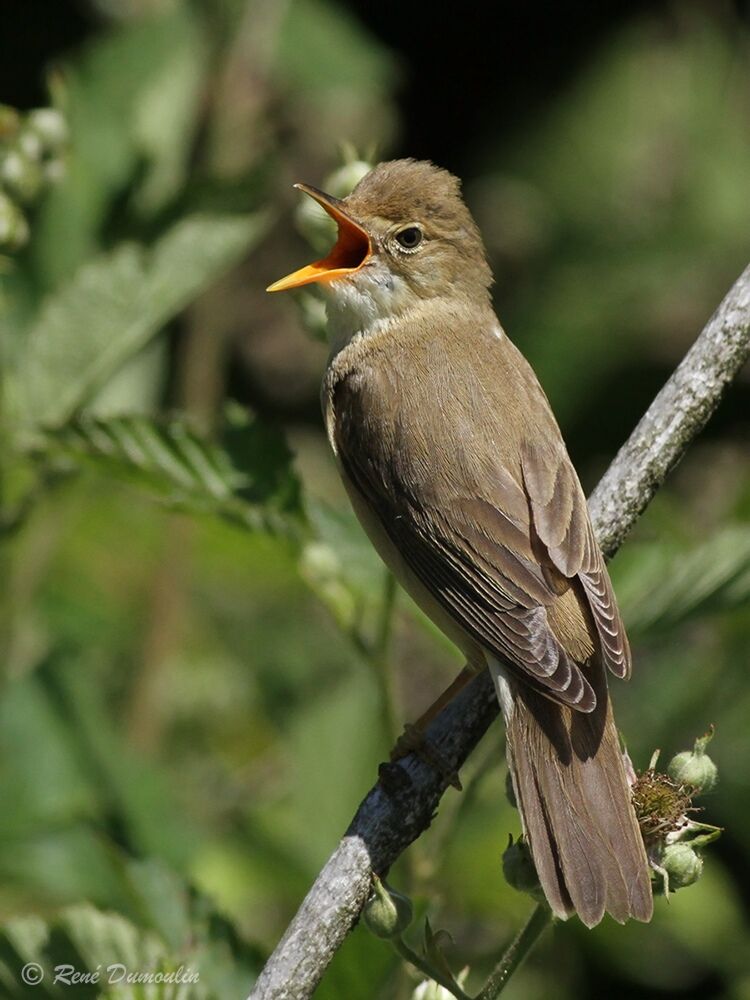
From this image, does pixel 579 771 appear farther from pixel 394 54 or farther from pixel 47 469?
pixel 394 54

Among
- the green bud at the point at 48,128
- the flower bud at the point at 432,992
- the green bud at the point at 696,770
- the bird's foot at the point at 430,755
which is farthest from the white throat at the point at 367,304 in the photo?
the flower bud at the point at 432,992

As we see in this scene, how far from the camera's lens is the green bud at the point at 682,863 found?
2.44 metres

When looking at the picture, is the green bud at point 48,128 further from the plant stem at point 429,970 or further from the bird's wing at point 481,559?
the plant stem at point 429,970

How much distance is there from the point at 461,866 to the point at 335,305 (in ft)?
4.72

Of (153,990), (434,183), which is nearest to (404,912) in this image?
(153,990)

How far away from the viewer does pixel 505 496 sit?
3387mm

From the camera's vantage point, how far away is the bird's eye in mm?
3922

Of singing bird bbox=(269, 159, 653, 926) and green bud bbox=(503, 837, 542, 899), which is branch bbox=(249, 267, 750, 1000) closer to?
singing bird bbox=(269, 159, 653, 926)

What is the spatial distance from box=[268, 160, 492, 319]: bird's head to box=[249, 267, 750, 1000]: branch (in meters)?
0.93

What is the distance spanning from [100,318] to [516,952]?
167cm

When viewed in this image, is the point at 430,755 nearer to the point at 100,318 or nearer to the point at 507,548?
the point at 507,548

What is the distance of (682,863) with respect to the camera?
8.01 ft

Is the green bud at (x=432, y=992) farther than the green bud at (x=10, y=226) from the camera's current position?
No

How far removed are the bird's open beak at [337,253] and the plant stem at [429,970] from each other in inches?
60.4
